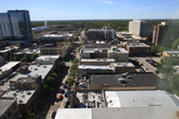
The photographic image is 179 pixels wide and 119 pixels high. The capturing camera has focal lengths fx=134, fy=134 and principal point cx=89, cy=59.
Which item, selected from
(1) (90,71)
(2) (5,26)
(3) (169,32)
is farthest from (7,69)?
(2) (5,26)

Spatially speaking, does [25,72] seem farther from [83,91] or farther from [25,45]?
[25,45]

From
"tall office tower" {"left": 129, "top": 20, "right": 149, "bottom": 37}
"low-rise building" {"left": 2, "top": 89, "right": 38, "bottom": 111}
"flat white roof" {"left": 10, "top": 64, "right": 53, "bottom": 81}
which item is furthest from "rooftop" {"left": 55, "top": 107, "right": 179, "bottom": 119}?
"tall office tower" {"left": 129, "top": 20, "right": 149, "bottom": 37}

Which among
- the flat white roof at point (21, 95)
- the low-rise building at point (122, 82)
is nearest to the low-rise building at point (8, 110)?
the flat white roof at point (21, 95)

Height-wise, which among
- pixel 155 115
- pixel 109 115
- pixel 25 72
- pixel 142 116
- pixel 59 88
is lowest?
pixel 59 88

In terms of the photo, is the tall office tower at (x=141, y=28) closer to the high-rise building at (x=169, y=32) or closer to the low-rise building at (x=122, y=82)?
the low-rise building at (x=122, y=82)

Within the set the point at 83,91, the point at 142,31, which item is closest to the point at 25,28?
the point at 83,91

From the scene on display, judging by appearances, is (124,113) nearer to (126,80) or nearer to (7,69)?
(126,80)
